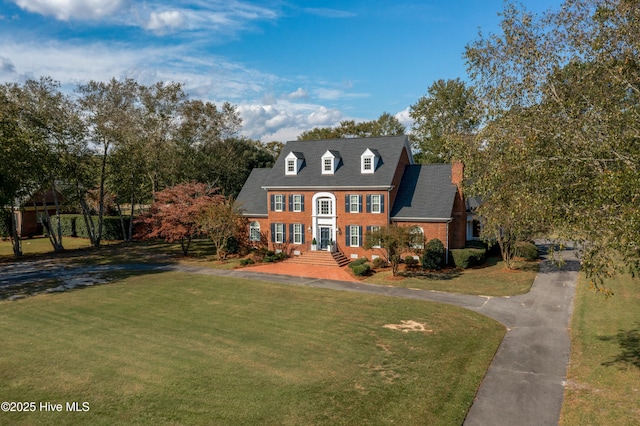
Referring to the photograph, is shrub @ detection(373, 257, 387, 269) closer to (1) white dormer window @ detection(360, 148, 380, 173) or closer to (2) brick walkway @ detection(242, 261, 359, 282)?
(2) brick walkway @ detection(242, 261, 359, 282)

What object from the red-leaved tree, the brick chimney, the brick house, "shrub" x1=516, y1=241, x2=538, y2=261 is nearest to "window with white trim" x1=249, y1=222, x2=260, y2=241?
the brick house

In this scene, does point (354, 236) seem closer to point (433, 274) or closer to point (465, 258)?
point (433, 274)

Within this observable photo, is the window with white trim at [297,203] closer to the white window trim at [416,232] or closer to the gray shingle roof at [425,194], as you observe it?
the gray shingle roof at [425,194]

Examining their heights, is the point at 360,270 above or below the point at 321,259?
below

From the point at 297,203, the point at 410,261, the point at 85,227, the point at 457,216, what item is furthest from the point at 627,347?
the point at 85,227

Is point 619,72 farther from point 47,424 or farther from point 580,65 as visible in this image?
point 47,424

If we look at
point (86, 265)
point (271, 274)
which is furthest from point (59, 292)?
point (271, 274)

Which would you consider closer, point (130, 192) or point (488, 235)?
point (488, 235)
